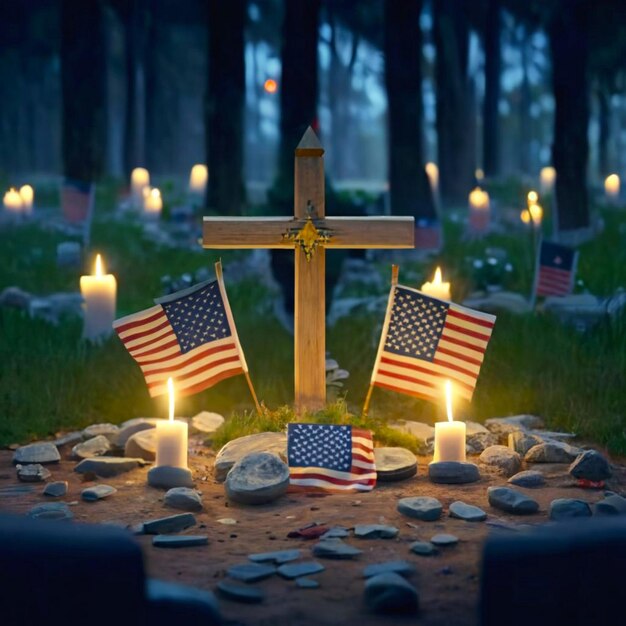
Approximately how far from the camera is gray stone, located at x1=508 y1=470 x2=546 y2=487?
7172mm

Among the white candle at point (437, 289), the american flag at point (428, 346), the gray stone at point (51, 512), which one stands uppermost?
the white candle at point (437, 289)

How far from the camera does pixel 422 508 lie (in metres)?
6.34

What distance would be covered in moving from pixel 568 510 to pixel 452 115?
19662 mm

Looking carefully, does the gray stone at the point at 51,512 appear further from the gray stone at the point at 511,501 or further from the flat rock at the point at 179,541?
the gray stone at the point at 511,501

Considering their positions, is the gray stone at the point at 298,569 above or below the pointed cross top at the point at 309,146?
below

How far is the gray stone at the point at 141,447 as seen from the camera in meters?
7.91

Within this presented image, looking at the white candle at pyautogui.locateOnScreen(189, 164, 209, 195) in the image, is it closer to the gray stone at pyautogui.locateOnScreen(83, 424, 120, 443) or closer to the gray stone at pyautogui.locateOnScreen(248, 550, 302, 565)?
the gray stone at pyautogui.locateOnScreen(83, 424, 120, 443)

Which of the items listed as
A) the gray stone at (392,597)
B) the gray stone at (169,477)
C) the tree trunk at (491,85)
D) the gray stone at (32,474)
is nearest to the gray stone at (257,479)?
the gray stone at (169,477)

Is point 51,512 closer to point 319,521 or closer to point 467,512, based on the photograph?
point 319,521

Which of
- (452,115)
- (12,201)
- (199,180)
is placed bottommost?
(12,201)

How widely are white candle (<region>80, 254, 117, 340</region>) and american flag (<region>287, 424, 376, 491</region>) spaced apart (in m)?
3.45

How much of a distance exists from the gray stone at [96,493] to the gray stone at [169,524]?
75 centimetres

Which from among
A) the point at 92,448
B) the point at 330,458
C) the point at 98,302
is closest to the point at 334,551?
the point at 330,458

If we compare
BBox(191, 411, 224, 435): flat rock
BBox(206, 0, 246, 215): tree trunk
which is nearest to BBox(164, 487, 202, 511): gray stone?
BBox(191, 411, 224, 435): flat rock
